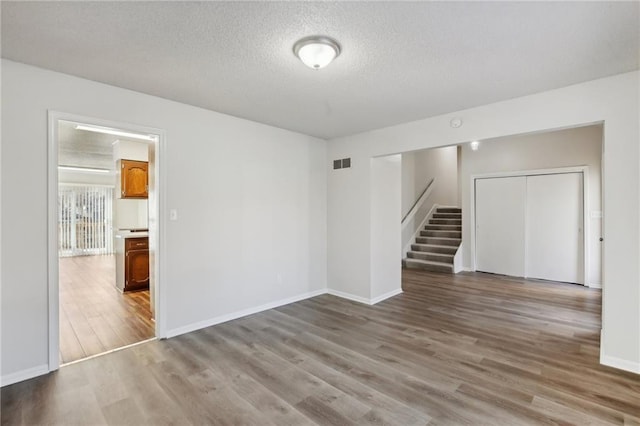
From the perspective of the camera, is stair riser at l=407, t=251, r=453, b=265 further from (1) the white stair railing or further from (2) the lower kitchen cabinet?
(2) the lower kitchen cabinet

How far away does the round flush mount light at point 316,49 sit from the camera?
2.04 meters

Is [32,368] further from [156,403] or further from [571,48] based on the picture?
[571,48]

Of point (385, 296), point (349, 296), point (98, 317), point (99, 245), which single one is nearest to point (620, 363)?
point (385, 296)

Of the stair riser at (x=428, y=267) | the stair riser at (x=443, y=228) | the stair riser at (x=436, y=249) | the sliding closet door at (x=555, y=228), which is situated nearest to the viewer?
the sliding closet door at (x=555, y=228)

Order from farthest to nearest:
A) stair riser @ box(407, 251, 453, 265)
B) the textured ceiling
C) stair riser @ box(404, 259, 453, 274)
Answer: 1. stair riser @ box(407, 251, 453, 265)
2. stair riser @ box(404, 259, 453, 274)
3. the textured ceiling

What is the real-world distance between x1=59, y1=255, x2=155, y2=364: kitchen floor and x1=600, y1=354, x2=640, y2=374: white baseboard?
437 cm

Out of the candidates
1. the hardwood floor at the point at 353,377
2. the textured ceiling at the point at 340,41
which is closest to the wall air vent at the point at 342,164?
the textured ceiling at the point at 340,41

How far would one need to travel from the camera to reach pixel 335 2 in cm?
169

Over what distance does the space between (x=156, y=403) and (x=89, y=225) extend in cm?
960

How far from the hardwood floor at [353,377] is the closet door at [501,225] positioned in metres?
2.29

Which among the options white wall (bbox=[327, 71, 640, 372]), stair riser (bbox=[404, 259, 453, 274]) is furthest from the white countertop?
stair riser (bbox=[404, 259, 453, 274])

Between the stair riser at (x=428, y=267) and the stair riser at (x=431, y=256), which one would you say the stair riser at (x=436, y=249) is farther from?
the stair riser at (x=428, y=267)

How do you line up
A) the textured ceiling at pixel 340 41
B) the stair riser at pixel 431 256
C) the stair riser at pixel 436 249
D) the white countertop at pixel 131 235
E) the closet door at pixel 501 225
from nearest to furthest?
the textured ceiling at pixel 340 41 → the white countertop at pixel 131 235 → the closet door at pixel 501 225 → the stair riser at pixel 431 256 → the stair riser at pixel 436 249

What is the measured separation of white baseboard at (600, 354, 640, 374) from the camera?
8.15ft
